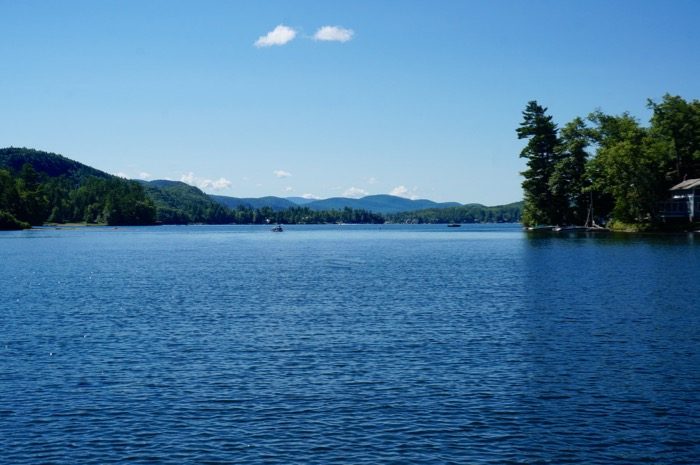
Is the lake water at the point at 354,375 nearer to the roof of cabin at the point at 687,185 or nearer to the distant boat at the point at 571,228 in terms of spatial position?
the roof of cabin at the point at 687,185

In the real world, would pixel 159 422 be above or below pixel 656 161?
below

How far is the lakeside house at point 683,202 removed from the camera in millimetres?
147712

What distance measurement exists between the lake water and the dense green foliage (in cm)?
9291

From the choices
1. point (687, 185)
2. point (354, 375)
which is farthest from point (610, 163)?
point (354, 375)

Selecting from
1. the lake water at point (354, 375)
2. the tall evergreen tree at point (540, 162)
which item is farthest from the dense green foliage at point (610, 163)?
the lake water at point (354, 375)

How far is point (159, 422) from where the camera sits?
2258cm

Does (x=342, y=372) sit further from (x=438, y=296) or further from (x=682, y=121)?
(x=682, y=121)

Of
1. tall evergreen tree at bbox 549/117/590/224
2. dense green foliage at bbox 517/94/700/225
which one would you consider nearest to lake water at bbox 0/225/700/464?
dense green foliage at bbox 517/94/700/225

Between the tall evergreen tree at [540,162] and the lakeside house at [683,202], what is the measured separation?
2547cm

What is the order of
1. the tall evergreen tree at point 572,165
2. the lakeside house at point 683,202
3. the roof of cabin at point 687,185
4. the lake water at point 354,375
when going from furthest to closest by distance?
the tall evergreen tree at point 572,165
the lakeside house at point 683,202
the roof of cabin at point 687,185
the lake water at point 354,375

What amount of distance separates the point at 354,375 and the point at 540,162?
154 metres

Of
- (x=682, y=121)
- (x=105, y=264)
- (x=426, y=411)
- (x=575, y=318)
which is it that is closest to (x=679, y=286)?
(x=575, y=318)

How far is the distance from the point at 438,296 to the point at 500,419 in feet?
110

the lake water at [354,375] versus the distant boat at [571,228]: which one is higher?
the distant boat at [571,228]
